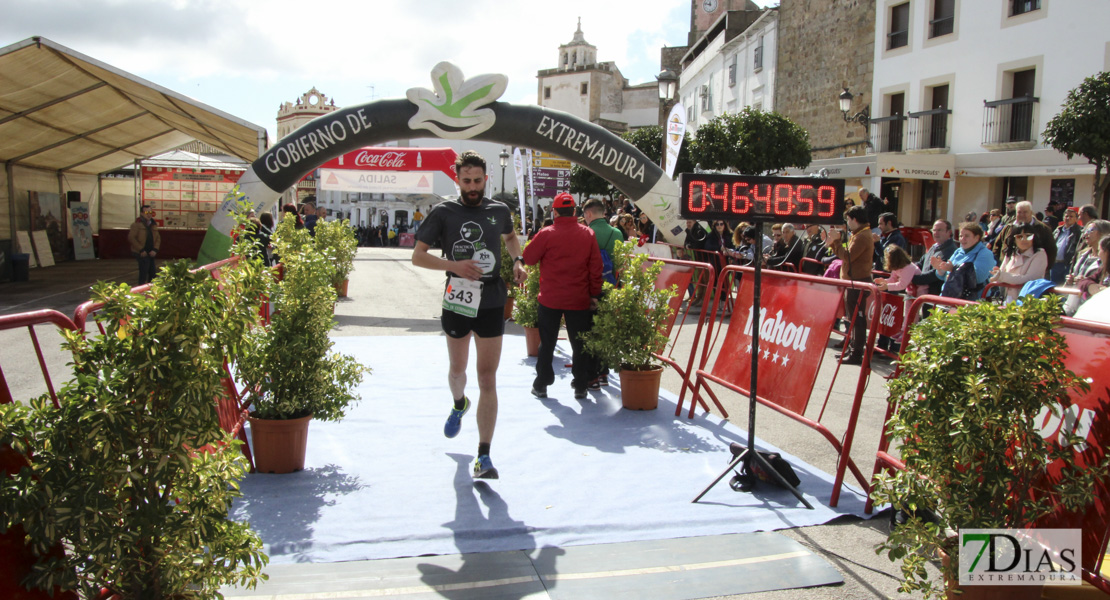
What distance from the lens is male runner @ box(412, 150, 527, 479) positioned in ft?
14.5

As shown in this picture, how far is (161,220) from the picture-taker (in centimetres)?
2672

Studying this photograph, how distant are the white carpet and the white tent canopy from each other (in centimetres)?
1015

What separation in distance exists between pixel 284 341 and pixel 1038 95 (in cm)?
1977

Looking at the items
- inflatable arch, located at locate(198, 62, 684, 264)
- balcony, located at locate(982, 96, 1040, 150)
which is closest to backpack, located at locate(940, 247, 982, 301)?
inflatable arch, located at locate(198, 62, 684, 264)

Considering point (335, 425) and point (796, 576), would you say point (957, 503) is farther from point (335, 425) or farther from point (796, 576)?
point (335, 425)

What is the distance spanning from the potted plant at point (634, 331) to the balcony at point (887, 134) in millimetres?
19573

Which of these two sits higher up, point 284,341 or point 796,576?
point 284,341

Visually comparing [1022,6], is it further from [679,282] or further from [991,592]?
[991,592]

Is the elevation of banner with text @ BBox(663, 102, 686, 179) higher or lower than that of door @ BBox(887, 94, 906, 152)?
lower

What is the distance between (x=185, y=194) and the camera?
26.6 metres

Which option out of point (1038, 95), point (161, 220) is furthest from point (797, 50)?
point (161, 220)

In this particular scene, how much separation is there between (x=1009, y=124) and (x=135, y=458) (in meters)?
21.8

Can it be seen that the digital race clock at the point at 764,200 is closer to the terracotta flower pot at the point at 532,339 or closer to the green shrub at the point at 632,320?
the green shrub at the point at 632,320

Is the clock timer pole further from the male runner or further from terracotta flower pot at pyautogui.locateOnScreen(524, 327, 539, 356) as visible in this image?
terracotta flower pot at pyautogui.locateOnScreen(524, 327, 539, 356)
